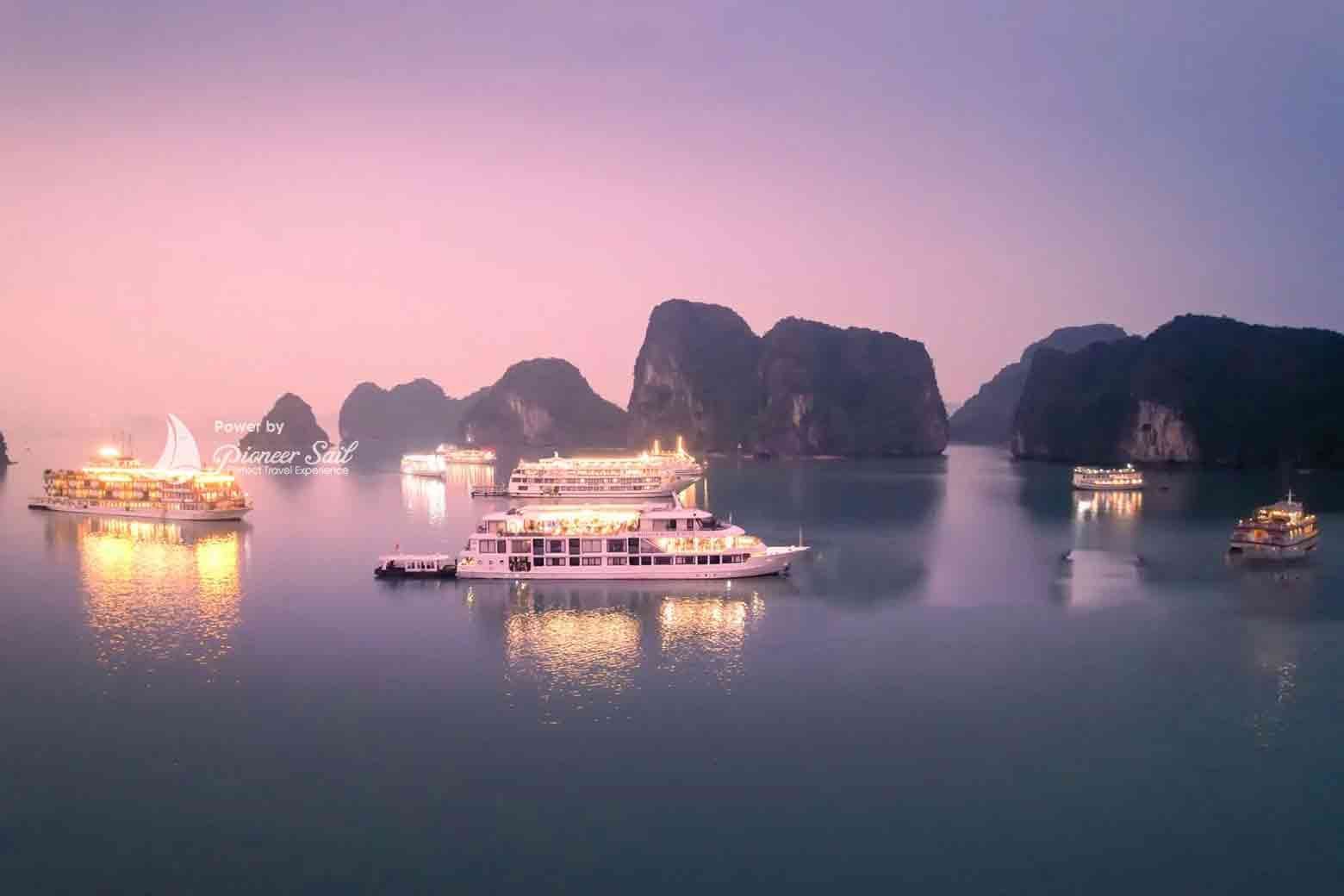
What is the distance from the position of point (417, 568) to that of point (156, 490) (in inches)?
1805

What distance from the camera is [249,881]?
71.8 feet

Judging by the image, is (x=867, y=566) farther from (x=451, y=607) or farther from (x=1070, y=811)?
(x=1070, y=811)

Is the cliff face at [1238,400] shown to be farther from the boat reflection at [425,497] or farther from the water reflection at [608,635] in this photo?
the water reflection at [608,635]

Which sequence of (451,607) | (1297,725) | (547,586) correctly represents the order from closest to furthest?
1. (1297,725)
2. (451,607)
3. (547,586)

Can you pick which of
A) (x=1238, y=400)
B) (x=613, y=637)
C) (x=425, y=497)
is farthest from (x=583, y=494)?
(x=1238, y=400)

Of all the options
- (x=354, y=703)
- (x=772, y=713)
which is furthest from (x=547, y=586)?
(x=772, y=713)

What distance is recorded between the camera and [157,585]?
5516 cm

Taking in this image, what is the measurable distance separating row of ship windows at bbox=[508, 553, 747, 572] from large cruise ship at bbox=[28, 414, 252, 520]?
4637 cm

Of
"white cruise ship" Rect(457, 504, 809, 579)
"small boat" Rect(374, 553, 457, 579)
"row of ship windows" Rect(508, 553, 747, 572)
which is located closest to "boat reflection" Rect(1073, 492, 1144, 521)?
"white cruise ship" Rect(457, 504, 809, 579)

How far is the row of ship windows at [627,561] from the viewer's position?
53.7 metres

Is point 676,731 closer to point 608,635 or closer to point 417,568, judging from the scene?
point 608,635

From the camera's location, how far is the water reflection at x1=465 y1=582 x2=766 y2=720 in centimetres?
3516

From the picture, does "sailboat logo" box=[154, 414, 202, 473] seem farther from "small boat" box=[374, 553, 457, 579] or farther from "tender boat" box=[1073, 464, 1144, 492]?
"tender boat" box=[1073, 464, 1144, 492]

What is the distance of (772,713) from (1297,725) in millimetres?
17607
